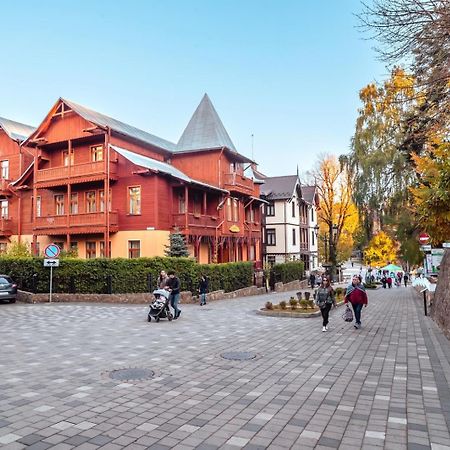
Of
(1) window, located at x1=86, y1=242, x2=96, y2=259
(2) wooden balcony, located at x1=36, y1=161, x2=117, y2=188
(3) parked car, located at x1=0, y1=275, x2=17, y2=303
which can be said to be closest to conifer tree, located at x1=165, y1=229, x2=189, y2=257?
(2) wooden balcony, located at x1=36, y1=161, x2=117, y2=188

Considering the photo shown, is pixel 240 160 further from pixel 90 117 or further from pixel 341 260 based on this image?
pixel 341 260

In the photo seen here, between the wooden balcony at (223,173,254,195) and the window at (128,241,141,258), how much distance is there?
9.24 m

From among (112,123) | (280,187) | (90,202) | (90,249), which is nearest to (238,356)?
(90,249)

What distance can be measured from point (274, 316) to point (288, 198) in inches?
1331

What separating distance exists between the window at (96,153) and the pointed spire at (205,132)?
739 centimetres

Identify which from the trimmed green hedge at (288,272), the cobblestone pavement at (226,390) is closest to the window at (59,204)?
the trimmed green hedge at (288,272)

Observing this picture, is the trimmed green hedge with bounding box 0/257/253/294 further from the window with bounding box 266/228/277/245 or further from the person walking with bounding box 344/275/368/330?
the window with bounding box 266/228/277/245

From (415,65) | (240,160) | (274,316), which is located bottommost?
(274,316)

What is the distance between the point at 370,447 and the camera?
179 inches

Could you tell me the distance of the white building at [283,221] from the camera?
49188 mm

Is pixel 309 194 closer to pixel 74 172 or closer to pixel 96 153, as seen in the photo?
pixel 96 153

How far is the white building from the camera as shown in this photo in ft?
161

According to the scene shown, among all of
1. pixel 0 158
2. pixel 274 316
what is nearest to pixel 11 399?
pixel 274 316

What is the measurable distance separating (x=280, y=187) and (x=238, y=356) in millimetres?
43258
